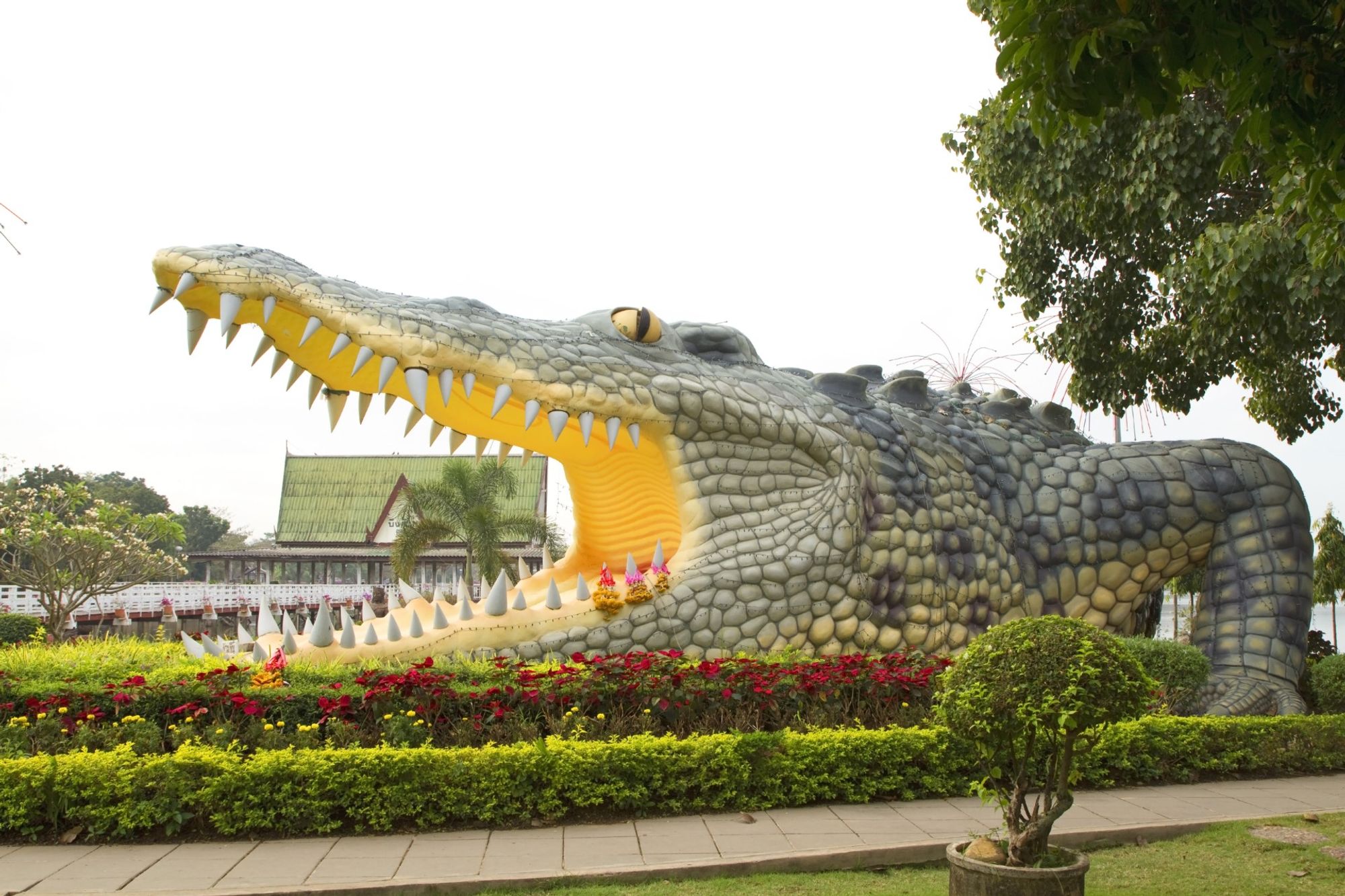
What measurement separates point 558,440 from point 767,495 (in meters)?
1.67

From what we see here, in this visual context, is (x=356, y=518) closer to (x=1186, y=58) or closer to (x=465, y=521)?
(x=465, y=521)

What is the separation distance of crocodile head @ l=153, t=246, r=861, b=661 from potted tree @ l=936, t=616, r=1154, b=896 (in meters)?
3.10

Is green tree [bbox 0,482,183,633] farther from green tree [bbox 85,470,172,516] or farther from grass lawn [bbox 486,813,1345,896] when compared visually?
green tree [bbox 85,470,172,516]

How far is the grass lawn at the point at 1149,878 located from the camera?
4.28m

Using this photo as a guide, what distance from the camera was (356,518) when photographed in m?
33.9

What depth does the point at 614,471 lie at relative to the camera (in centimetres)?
805

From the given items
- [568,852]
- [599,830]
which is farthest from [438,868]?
[599,830]

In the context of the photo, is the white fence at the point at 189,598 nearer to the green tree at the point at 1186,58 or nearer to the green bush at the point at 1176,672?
the green bush at the point at 1176,672

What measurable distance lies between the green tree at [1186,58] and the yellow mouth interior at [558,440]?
13.5ft

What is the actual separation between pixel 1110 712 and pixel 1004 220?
8.83 meters

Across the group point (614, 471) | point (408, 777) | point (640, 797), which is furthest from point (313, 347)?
point (640, 797)

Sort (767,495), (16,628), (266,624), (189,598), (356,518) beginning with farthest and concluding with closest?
(356,518) < (189,598) < (16,628) < (767,495) < (266,624)

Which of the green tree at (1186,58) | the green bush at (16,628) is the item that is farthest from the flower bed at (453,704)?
the green bush at (16,628)

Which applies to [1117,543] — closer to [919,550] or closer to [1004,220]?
[919,550]
